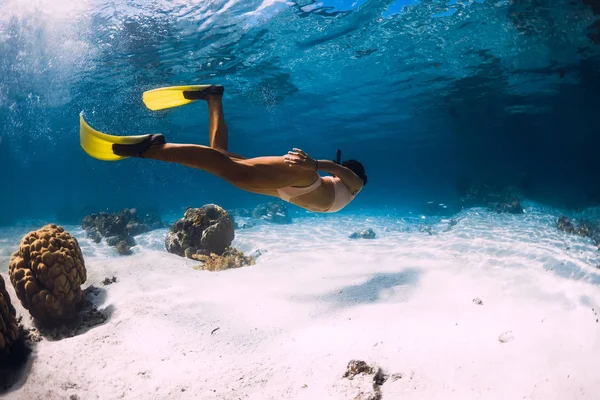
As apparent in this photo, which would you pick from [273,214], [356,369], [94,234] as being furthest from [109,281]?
[273,214]

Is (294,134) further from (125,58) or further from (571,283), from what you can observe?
(571,283)

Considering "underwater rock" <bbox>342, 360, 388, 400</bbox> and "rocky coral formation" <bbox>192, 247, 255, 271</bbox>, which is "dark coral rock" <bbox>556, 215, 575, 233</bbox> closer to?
"rocky coral formation" <bbox>192, 247, 255, 271</bbox>

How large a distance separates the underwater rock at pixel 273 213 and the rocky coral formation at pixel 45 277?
16018mm

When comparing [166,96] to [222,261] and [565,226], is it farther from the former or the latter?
[565,226]

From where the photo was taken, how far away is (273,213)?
880 inches

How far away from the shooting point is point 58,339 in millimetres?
4617

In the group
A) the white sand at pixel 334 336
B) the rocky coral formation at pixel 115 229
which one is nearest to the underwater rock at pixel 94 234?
the rocky coral formation at pixel 115 229

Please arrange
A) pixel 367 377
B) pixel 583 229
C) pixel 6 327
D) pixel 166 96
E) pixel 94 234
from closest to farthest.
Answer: pixel 367 377, pixel 6 327, pixel 166 96, pixel 583 229, pixel 94 234

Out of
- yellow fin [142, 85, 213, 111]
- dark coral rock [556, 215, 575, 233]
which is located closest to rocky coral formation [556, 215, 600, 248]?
dark coral rock [556, 215, 575, 233]

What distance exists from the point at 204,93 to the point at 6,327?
4.29 m

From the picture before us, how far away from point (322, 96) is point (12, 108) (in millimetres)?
27125

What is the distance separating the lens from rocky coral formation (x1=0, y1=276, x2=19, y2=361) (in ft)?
13.2

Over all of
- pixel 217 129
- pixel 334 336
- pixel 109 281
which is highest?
pixel 217 129

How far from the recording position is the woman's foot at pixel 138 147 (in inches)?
147
